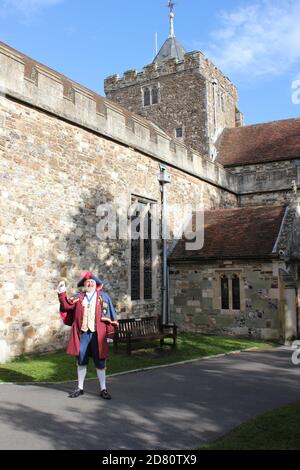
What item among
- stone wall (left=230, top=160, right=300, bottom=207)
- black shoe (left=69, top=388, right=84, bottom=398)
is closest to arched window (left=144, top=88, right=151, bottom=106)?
stone wall (left=230, top=160, right=300, bottom=207)

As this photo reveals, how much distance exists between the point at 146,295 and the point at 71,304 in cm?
846

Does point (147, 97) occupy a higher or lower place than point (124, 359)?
higher

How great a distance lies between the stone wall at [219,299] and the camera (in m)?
14.0

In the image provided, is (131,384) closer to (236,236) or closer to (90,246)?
(90,246)

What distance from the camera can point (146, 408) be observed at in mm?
5969

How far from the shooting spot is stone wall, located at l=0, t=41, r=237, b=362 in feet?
33.2

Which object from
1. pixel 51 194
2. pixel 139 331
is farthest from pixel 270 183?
pixel 51 194

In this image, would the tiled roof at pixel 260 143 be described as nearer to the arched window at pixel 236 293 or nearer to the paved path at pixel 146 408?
the arched window at pixel 236 293

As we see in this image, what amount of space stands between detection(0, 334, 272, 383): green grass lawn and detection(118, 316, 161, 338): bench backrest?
39cm

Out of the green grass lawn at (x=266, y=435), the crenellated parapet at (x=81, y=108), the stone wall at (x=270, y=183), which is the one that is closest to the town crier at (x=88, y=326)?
the green grass lawn at (x=266, y=435)

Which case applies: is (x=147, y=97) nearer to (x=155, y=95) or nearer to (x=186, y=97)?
(x=155, y=95)

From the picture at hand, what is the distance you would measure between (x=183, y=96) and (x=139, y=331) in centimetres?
1870
